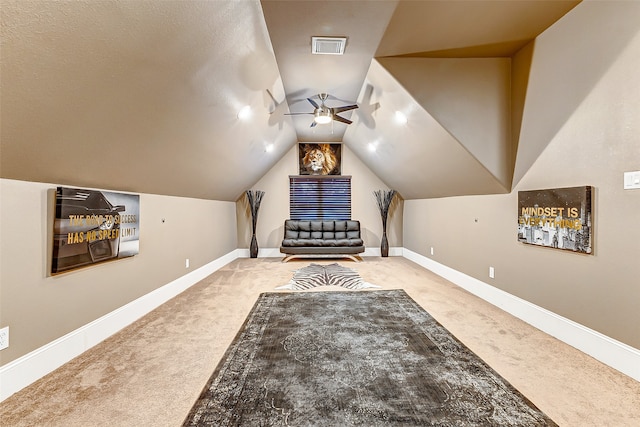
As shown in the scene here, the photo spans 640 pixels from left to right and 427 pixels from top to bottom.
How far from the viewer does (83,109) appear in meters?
1.79

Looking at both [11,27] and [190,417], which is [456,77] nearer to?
[11,27]

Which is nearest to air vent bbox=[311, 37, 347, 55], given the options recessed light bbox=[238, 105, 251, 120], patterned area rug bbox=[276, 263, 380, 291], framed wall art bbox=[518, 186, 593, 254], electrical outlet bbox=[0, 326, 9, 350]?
recessed light bbox=[238, 105, 251, 120]

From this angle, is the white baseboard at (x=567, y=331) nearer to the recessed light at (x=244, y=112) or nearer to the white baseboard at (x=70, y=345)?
the recessed light at (x=244, y=112)

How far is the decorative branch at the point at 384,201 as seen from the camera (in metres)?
6.70

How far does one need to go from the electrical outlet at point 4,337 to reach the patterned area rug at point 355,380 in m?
1.23

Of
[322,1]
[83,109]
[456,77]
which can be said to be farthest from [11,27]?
[456,77]

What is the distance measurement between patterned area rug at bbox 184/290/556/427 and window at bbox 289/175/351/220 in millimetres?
4117

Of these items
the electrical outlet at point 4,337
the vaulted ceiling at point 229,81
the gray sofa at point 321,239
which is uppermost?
the vaulted ceiling at point 229,81

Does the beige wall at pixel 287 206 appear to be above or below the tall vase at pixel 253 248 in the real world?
above

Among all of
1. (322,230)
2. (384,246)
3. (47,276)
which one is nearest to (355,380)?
(47,276)

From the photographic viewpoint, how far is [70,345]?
2211mm

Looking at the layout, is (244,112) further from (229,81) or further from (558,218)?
(558,218)

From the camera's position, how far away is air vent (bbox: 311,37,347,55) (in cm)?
275

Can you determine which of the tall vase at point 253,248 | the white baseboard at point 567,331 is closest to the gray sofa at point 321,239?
the tall vase at point 253,248
